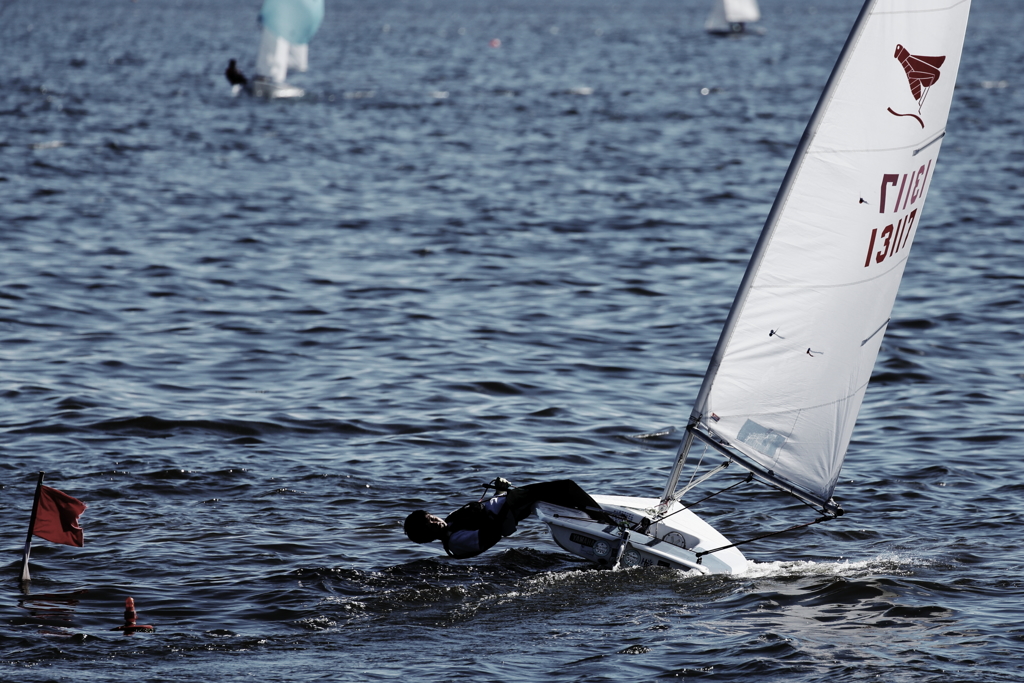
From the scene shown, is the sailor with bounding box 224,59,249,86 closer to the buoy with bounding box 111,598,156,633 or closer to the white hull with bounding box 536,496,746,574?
the white hull with bounding box 536,496,746,574

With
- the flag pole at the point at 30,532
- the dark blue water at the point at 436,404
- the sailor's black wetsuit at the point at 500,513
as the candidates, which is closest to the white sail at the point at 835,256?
the sailor's black wetsuit at the point at 500,513

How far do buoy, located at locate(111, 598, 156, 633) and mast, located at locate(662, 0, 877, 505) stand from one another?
614cm

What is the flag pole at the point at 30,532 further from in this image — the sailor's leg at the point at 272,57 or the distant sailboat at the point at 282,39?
the sailor's leg at the point at 272,57

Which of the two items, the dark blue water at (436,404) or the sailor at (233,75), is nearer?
the dark blue water at (436,404)

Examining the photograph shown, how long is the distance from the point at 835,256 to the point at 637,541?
3.94 metres

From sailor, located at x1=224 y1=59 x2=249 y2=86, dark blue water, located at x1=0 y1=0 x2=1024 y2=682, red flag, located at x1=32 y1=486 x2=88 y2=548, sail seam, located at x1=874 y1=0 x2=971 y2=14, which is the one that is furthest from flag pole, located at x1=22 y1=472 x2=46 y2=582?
sailor, located at x1=224 y1=59 x2=249 y2=86

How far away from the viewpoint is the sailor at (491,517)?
14039 mm

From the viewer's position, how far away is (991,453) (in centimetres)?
1858

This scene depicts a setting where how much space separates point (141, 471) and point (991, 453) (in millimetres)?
12619

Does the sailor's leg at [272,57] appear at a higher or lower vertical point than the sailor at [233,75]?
higher

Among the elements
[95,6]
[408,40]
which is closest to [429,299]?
[408,40]

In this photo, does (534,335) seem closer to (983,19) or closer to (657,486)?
(657,486)

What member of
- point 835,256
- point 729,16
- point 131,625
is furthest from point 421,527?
point 729,16

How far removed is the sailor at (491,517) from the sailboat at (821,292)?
0.70ft
